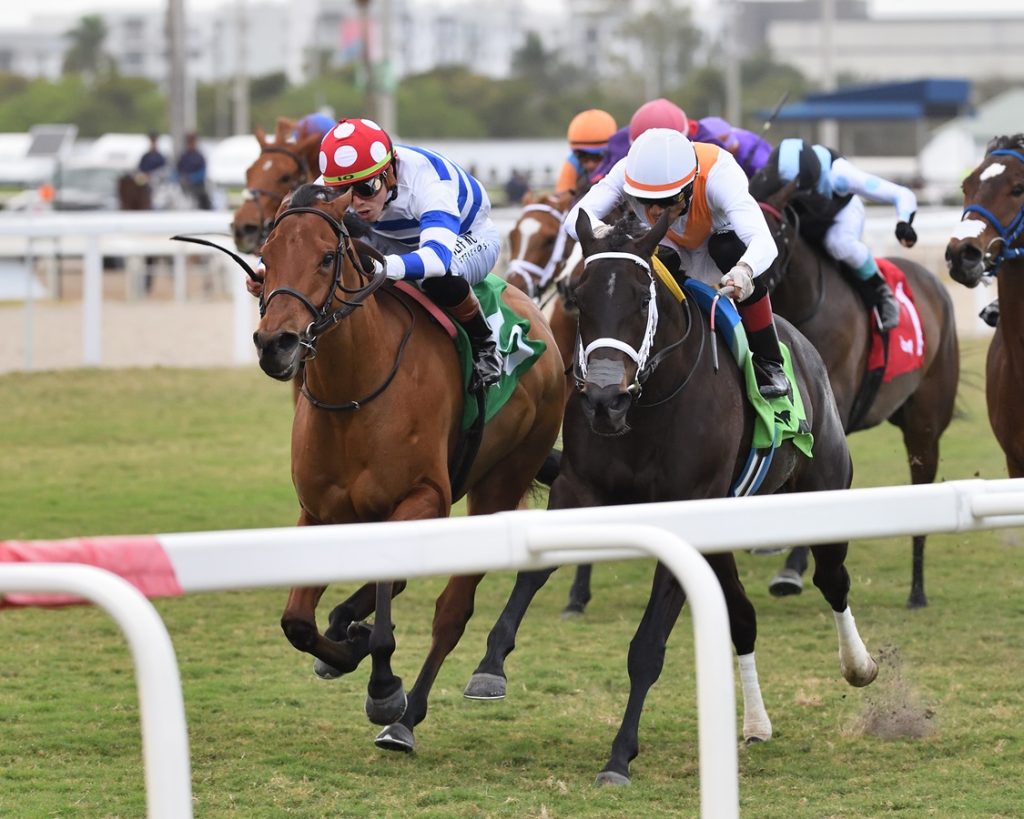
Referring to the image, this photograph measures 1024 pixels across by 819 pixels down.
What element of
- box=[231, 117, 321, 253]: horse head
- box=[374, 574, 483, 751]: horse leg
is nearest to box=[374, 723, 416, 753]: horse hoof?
box=[374, 574, 483, 751]: horse leg

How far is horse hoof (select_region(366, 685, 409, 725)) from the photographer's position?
5.14 m

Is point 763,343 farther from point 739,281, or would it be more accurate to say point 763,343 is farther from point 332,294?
point 332,294

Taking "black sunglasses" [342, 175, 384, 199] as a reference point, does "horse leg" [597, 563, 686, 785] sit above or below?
below

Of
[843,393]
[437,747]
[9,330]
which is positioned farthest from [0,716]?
[9,330]

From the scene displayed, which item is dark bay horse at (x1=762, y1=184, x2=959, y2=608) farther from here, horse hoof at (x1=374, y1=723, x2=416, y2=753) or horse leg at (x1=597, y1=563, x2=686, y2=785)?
horse hoof at (x1=374, y1=723, x2=416, y2=753)

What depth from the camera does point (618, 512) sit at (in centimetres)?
291

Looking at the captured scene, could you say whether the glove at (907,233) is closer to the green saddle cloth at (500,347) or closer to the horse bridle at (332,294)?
the green saddle cloth at (500,347)

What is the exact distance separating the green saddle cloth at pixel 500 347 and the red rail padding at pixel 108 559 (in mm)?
3031

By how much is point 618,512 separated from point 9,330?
14756 mm

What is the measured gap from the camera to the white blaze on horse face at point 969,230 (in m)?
6.15

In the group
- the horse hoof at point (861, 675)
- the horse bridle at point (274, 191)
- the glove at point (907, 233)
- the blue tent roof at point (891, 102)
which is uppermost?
the glove at point (907, 233)

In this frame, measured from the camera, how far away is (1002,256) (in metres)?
6.20

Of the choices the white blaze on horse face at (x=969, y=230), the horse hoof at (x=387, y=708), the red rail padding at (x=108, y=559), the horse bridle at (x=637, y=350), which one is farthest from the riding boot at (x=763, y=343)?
the red rail padding at (x=108, y=559)

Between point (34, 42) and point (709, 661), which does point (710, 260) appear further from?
point (34, 42)
